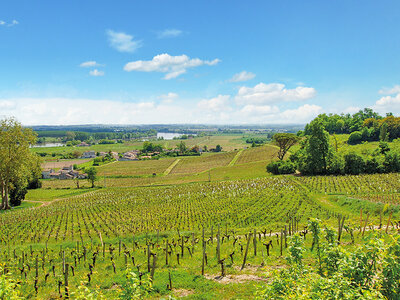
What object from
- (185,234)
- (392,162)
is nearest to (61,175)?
(185,234)

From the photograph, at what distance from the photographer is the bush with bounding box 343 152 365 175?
173 ft

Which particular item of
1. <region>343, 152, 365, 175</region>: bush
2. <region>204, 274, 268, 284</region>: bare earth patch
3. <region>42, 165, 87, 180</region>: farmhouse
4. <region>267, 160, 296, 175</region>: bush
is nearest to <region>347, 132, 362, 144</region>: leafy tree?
<region>267, 160, 296, 175</region>: bush

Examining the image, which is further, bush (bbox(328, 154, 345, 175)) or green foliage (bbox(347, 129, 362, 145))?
green foliage (bbox(347, 129, 362, 145))

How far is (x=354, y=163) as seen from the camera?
174 ft

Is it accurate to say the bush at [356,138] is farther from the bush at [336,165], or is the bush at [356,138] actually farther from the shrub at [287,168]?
the bush at [336,165]

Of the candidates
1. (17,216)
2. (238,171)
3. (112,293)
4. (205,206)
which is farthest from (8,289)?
(238,171)

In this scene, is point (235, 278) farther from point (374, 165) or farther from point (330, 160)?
point (374, 165)

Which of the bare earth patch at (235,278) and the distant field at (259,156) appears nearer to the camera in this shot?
the bare earth patch at (235,278)

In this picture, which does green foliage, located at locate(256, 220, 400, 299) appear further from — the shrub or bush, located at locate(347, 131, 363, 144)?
bush, located at locate(347, 131, 363, 144)

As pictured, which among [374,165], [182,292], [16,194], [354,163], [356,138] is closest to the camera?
[182,292]

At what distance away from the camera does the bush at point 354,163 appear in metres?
52.8

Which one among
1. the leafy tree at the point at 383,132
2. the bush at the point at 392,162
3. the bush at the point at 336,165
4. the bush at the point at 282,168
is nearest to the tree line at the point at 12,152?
the bush at the point at 282,168

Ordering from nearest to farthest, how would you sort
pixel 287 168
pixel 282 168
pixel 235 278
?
pixel 235 278 → pixel 287 168 → pixel 282 168

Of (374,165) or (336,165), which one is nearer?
(374,165)
